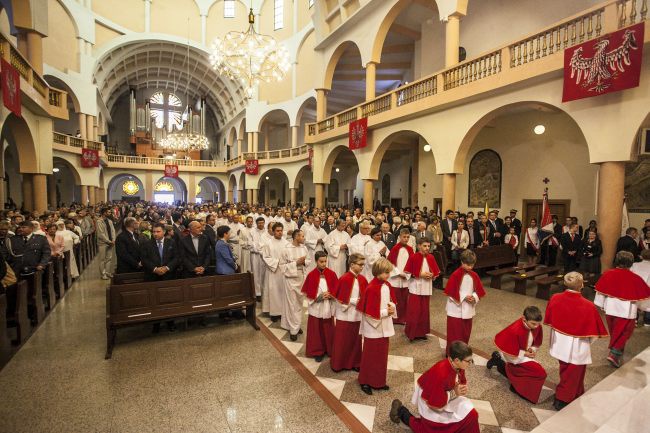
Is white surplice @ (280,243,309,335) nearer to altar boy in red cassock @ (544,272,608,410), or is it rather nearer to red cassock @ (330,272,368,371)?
red cassock @ (330,272,368,371)

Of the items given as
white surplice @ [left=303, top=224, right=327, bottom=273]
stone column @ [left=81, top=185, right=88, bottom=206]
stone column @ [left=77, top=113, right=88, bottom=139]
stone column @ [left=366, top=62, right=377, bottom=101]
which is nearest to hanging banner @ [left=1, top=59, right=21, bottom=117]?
white surplice @ [left=303, top=224, right=327, bottom=273]

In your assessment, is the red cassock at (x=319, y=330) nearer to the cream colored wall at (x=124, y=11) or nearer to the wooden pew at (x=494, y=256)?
the wooden pew at (x=494, y=256)

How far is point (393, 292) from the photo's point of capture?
5645 millimetres

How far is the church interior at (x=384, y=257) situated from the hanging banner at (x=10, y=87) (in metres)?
0.09

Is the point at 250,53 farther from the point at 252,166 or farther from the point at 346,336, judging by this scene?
the point at 252,166

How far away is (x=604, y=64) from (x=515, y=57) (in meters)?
2.14

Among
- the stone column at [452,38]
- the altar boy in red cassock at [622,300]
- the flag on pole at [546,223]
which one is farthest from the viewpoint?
the stone column at [452,38]

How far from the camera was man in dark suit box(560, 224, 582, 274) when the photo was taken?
27.5 ft

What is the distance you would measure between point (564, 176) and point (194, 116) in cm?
3145

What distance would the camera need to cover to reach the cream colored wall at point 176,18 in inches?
1008

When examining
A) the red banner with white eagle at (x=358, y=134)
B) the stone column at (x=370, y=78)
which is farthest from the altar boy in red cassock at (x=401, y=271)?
the stone column at (x=370, y=78)

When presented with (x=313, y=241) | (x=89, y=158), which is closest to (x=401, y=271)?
(x=313, y=241)

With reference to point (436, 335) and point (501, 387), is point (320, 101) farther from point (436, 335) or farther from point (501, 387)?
point (501, 387)

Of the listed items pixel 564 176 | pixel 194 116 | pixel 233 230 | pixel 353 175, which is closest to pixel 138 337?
pixel 233 230
